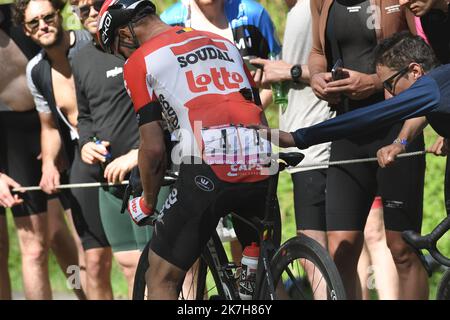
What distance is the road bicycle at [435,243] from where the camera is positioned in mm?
6133

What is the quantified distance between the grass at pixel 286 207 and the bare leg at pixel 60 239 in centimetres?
153

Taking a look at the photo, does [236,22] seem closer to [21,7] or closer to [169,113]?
[21,7]

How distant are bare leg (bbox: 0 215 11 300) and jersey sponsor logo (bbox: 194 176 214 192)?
3368 mm

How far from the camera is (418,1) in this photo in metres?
6.41

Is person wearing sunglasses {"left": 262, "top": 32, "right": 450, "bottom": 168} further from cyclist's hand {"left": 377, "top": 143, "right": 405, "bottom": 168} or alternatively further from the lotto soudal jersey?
cyclist's hand {"left": 377, "top": 143, "right": 405, "bottom": 168}

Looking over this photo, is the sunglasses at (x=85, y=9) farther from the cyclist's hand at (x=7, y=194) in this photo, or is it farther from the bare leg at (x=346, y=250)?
the bare leg at (x=346, y=250)

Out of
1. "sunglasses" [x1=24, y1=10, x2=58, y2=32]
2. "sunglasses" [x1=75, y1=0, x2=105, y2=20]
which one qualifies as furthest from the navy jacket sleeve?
"sunglasses" [x1=24, y1=10, x2=58, y2=32]

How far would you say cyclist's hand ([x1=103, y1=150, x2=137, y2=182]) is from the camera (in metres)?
7.71

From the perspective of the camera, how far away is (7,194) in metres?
8.47

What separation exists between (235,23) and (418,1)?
72.0 inches

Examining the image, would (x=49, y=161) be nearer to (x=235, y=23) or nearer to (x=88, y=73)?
(x=88, y=73)

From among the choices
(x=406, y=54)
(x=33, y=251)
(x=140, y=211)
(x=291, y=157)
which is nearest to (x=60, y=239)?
(x=33, y=251)

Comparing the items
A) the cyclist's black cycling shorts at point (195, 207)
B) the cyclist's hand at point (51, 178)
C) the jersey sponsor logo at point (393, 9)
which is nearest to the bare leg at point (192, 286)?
the cyclist's black cycling shorts at point (195, 207)
